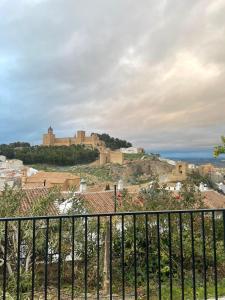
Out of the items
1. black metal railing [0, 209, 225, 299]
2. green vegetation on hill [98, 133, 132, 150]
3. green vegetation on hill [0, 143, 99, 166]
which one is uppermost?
green vegetation on hill [98, 133, 132, 150]

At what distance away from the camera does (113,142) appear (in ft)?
258

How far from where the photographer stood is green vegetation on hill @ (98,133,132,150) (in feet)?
253

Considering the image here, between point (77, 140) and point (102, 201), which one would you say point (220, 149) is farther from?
point (77, 140)

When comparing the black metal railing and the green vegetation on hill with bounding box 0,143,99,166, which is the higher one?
the green vegetation on hill with bounding box 0,143,99,166

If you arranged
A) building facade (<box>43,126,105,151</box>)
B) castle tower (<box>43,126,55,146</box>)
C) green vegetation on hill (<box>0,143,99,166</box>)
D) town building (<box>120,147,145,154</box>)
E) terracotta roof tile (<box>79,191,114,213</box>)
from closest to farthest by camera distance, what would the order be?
terracotta roof tile (<box>79,191,114,213</box>) → green vegetation on hill (<box>0,143,99,166</box>) → town building (<box>120,147,145,154</box>) → building facade (<box>43,126,105,151</box>) → castle tower (<box>43,126,55,146</box>)

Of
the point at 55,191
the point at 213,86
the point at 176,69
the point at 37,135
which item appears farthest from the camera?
the point at 37,135

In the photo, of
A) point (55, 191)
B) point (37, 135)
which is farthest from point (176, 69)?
point (37, 135)

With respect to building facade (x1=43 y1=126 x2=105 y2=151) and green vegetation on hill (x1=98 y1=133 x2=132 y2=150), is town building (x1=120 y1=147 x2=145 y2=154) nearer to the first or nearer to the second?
green vegetation on hill (x1=98 y1=133 x2=132 y2=150)

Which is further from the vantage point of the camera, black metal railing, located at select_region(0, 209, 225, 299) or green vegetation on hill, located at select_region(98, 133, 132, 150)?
green vegetation on hill, located at select_region(98, 133, 132, 150)

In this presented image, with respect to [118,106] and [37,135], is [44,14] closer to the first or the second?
[118,106]

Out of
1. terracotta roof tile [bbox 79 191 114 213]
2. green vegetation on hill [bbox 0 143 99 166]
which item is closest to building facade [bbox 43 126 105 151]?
green vegetation on hill [bbox 0 143 99 166]

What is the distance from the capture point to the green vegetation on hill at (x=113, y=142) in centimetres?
7716

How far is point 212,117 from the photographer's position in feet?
35.1

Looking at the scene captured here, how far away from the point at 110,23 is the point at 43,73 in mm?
12370
